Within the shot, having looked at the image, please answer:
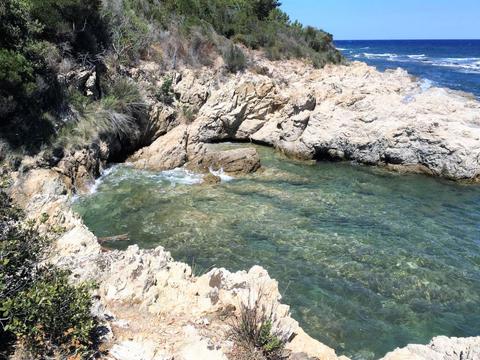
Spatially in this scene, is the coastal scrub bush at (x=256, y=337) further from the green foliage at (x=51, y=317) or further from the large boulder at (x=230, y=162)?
the large boulder at (x=230, y=162)

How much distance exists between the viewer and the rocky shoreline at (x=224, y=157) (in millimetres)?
5266

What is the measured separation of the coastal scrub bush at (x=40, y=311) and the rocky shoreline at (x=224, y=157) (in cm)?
52

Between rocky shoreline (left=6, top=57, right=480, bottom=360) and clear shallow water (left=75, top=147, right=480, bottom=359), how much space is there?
108cm

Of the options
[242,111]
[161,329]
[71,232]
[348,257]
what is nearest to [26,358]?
[161,329]

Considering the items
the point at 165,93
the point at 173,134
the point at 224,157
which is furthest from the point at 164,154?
the point at 165,93

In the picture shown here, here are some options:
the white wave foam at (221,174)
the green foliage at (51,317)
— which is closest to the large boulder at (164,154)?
the white wave foam at (221,174)

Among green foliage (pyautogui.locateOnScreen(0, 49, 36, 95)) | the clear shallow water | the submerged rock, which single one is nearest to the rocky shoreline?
the submerged rock

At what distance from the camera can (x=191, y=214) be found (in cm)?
1190

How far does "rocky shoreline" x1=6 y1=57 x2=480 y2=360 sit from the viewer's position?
5266mm

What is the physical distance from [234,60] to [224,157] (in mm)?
9375

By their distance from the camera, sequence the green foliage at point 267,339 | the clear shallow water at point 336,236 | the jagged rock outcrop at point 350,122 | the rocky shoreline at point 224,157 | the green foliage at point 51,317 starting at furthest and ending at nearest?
the jagged rock outcrop at point 350,122 < the clear shallow water at point 336,236 < the rocky shoreline at point 224,157 < the green foliage at point 267,339 < the green foliage at point 51,317

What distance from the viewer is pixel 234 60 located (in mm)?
23078

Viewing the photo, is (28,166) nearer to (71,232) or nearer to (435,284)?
(71,232)

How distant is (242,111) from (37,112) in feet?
29.8
